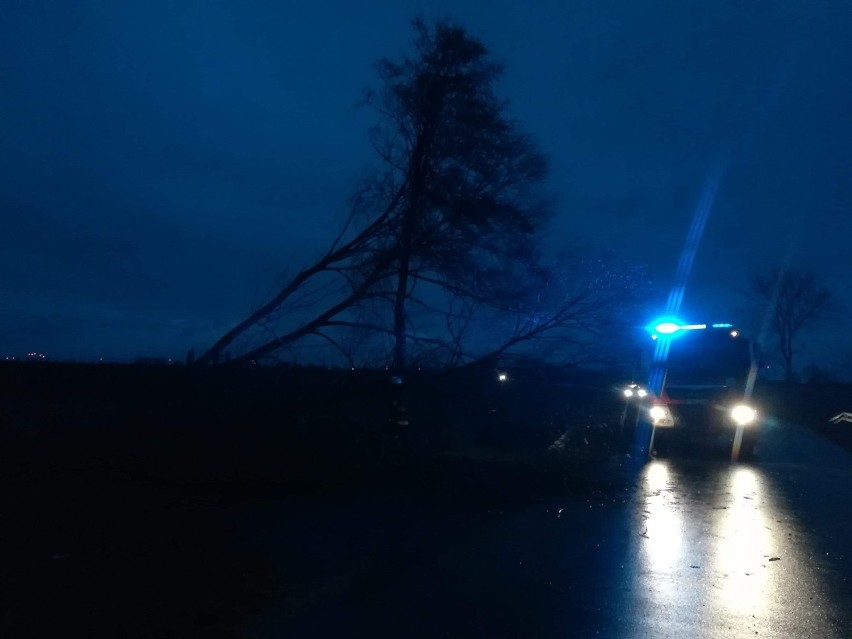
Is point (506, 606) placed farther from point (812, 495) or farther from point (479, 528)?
point (812, 495)

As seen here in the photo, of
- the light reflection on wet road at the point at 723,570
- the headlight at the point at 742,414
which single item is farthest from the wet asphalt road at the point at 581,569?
the headlight at the point at 742,414

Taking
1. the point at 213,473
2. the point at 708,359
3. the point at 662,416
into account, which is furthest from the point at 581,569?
the point at 708,359

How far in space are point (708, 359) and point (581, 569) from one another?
12683 mm

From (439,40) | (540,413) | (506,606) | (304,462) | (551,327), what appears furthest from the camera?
(540,413)

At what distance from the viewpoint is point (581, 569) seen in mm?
8148

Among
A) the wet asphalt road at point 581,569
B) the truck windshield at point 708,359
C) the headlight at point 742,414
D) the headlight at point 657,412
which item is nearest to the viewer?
the wet asphalt road at point 581,569

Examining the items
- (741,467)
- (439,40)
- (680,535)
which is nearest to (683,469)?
(741,467)

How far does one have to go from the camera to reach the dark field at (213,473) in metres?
6.65

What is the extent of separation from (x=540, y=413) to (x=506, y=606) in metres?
15.0

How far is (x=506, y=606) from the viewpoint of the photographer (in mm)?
6832

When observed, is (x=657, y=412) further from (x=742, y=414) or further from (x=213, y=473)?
(x=213, y=473)

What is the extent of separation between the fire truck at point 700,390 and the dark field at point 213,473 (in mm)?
1371

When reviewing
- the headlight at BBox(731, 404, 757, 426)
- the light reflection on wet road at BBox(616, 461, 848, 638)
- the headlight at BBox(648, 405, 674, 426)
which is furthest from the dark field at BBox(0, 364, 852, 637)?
the headlight at BBox(731, 404, 757, 426)

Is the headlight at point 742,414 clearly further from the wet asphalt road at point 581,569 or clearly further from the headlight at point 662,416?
the wet asphalt road at point 581,569
